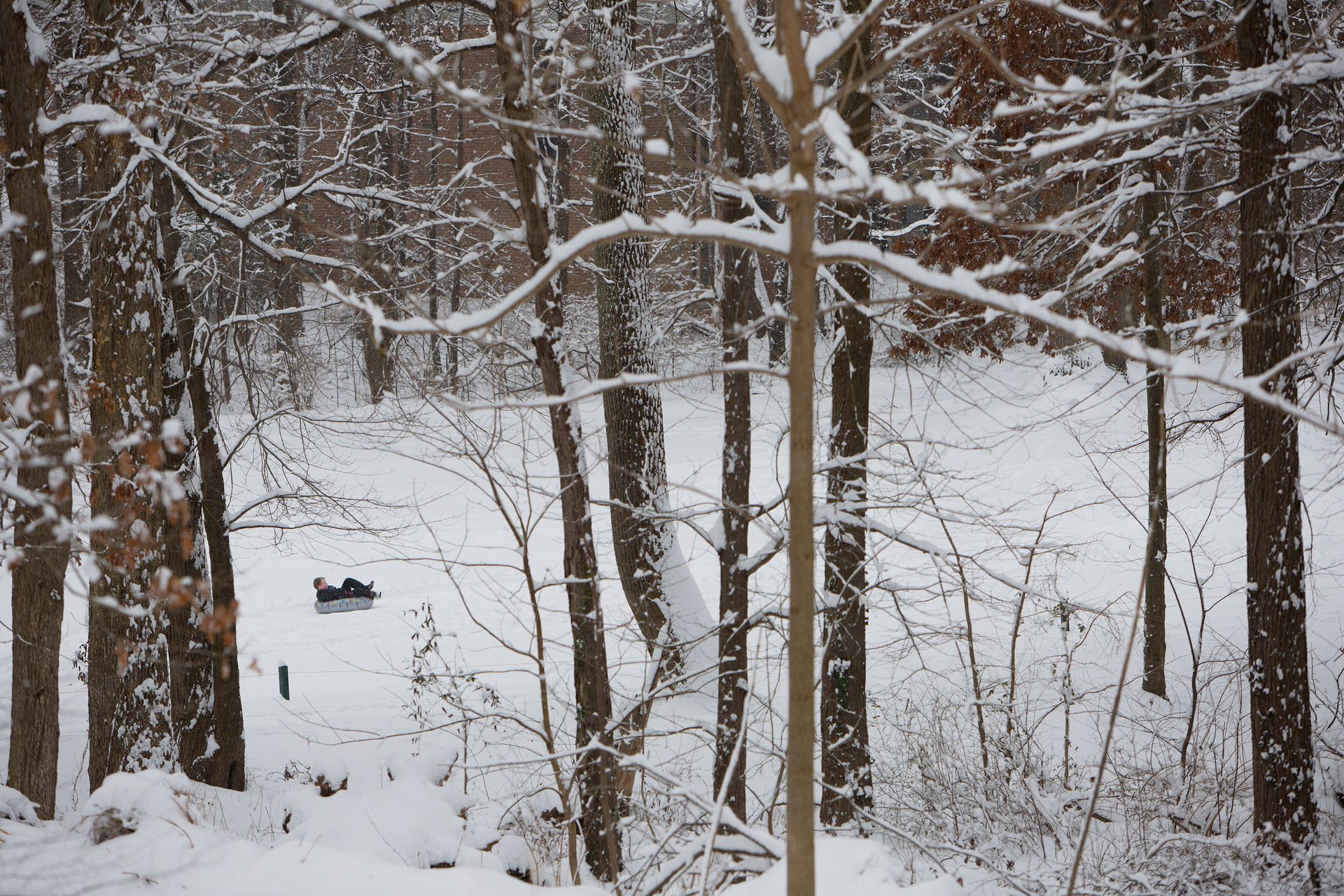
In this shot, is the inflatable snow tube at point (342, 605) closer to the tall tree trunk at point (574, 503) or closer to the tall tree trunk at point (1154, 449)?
the tall tree trunk at point (574, 503)

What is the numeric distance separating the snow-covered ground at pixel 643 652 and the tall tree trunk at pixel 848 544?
13.4 inches

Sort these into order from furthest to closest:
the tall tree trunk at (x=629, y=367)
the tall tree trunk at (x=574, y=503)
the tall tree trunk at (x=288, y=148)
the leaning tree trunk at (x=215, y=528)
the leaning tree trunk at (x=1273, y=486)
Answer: the tall tree trunk at (x=288, y=148) → the leaning tree trunk at (x=215, y=528) → the tall tree trunk at (x=629, y=367) → the leaning tree trunk at (x=1273, y=486) → the tall tree trunk at (x=574, y=503)


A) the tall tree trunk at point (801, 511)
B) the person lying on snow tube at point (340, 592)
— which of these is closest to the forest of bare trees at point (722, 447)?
the tall tree trunk at point (801, 511)

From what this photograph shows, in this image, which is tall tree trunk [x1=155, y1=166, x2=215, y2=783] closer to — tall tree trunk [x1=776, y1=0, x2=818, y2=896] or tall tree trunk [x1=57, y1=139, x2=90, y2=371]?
tall tree trunk [x1=57, y1=139, x2=90, y2=371]

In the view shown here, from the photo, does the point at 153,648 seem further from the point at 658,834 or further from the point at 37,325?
the point at 658,834

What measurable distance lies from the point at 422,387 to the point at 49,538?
3.80 m

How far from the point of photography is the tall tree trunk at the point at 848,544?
654 centimetres

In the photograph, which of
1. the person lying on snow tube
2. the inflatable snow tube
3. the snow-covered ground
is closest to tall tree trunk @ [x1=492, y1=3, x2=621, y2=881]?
the snow-covered ground

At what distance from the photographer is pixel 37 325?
6.30 m

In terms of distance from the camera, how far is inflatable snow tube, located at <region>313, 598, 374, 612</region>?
14.6m

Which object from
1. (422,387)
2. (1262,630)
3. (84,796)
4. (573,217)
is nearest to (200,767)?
(84,796)

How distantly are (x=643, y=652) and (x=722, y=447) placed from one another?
16.0 ft

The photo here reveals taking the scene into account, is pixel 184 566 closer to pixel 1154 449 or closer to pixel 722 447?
pixel 722 447

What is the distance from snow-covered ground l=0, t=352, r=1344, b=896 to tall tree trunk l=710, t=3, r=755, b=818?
312 mm
